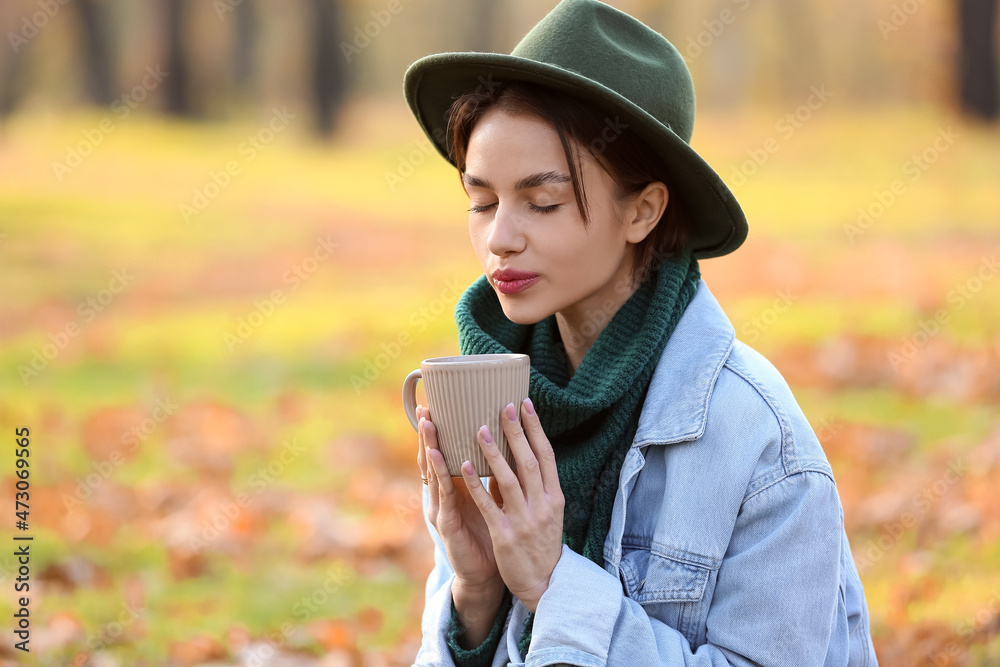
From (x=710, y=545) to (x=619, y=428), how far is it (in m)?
0.30

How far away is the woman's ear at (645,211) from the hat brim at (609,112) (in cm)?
5

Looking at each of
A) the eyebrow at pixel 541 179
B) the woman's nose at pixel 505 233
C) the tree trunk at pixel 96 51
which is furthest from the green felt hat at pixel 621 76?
the tree trunk at pixel 96 51

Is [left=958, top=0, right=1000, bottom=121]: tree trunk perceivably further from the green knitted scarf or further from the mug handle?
the mug handle

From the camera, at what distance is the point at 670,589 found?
181cm

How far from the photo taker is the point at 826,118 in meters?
7.59

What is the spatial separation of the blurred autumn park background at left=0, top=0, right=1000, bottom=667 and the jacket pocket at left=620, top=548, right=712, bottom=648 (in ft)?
6.69

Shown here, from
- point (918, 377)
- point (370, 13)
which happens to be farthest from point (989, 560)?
point (370, 13)

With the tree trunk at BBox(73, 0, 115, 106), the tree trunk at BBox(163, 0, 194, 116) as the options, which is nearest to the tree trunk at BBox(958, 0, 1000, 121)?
the tree trunk at BBox(163, 0, 194, 116)

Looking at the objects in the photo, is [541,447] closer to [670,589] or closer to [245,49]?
[670,589]

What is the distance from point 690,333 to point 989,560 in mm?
2844

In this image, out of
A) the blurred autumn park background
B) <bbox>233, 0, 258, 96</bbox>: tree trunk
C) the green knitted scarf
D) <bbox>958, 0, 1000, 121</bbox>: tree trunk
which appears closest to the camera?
the green knitted scarf

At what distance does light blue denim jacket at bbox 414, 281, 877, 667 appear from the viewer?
1.74m

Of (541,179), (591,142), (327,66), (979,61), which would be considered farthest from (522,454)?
(327,66)

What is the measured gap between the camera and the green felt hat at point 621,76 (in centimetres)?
182
